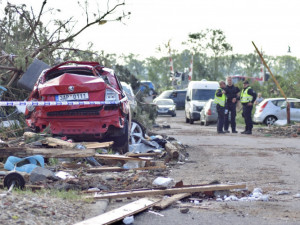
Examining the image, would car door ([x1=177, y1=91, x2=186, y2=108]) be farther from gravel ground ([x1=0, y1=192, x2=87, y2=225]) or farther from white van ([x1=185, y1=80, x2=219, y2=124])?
gravel ground ([x1=0, y1=192, x2=87, y2=225])

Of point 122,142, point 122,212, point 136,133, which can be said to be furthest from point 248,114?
point 122,212

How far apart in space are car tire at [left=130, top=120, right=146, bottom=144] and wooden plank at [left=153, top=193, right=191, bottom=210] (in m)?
5.69

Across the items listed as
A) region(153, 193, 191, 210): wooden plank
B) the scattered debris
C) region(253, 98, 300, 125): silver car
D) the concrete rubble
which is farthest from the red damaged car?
region(253, 98, 300, 125): silver car

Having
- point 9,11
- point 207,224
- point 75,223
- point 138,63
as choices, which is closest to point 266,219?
point 207,224

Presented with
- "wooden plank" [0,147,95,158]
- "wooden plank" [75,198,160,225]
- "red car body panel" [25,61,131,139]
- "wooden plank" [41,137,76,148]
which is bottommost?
"wooden plank" [75,198,160,225]

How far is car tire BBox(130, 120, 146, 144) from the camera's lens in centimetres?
1283

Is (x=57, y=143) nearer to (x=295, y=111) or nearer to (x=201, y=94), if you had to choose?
(x=295, y=111)

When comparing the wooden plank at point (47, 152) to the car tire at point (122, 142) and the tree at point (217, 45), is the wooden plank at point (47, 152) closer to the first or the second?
the car tire at point (122, 142)

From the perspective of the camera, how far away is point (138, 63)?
138 m

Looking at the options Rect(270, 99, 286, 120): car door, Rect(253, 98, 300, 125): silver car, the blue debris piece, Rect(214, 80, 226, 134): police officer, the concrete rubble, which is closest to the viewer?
the concrete rubble

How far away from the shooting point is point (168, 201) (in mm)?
6719

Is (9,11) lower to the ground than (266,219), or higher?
higher

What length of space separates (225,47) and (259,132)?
155 feet

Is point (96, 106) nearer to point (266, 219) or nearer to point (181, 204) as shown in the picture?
point (181, 204)
